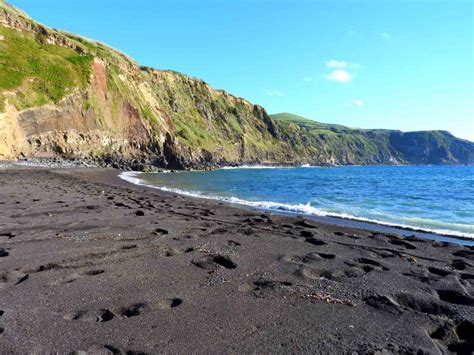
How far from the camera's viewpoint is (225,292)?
190 inches

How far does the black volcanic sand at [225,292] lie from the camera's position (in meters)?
3.55

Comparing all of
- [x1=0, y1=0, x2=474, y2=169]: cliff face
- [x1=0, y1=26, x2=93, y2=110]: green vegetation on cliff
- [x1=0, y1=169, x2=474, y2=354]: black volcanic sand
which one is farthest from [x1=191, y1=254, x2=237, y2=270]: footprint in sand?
[x1=0, y1=26, x2=93, y2=110]: green vegetation on cliff

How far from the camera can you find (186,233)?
8.69 m

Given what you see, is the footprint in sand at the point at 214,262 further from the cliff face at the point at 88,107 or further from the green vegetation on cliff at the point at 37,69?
the green vegetation on cliff at the point at 37,69

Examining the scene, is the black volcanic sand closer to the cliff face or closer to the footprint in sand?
the footprint in sand

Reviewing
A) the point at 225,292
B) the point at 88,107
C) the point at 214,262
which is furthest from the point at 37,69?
the point at 225,292

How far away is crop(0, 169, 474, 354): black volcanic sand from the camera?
3549 millimetres

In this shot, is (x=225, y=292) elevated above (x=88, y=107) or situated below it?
below

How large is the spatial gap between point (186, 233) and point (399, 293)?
5217 mm

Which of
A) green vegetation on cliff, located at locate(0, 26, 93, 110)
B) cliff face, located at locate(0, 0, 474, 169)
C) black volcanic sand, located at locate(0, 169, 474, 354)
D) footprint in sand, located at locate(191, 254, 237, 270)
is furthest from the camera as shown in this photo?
cliff face, located at locate(0, 0, 474, 169)

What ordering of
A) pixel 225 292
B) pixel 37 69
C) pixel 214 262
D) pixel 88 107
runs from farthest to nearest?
pixel 88 107
pixel 37 69
pixel 214 262
pixel 225 292

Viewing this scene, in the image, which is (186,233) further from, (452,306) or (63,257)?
(452,306)

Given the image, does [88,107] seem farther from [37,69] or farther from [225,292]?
[225,292]

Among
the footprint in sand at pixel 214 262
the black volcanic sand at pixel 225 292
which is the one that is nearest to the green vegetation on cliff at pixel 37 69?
the black volcanic sand at pixel 225 292
